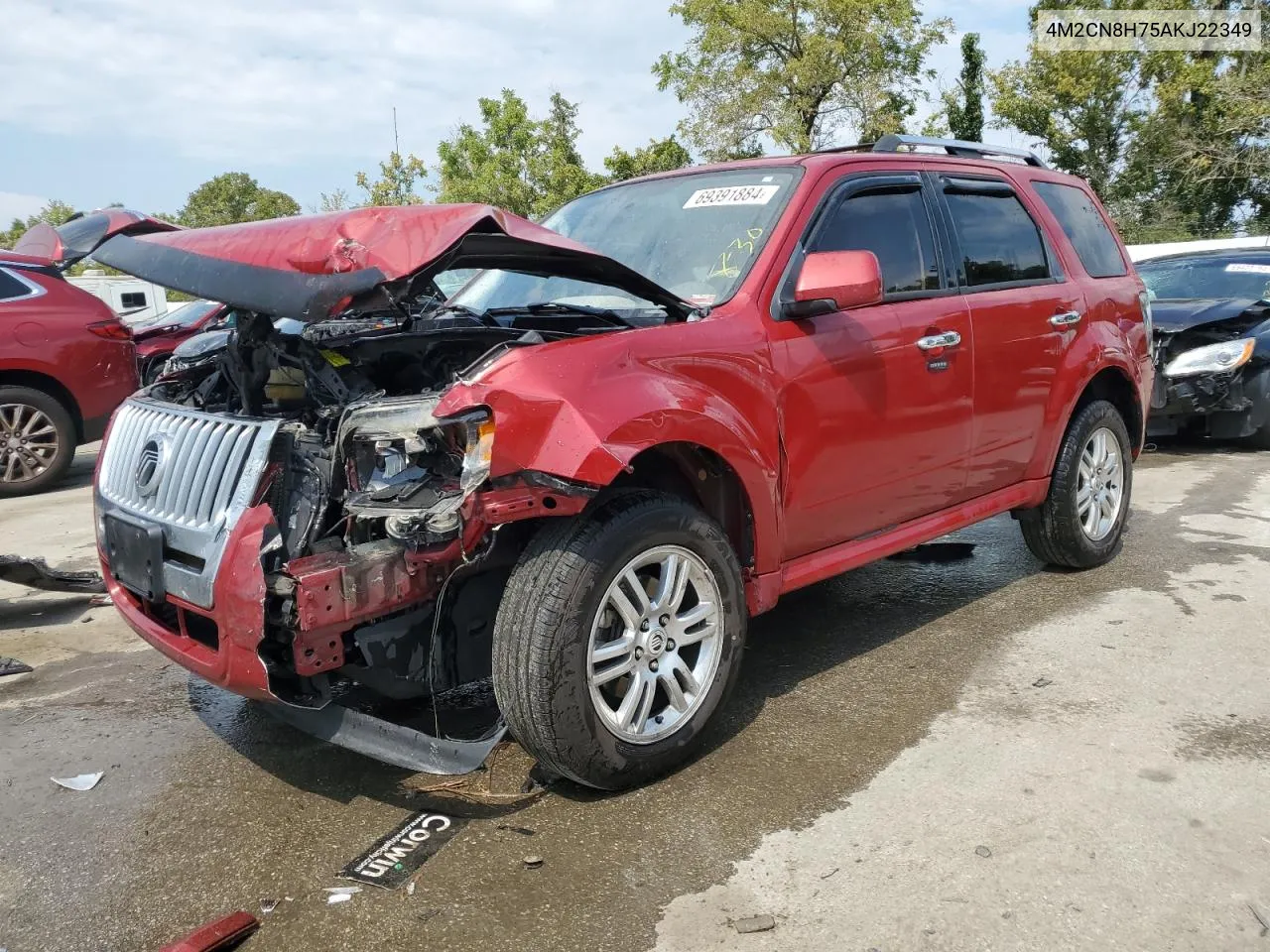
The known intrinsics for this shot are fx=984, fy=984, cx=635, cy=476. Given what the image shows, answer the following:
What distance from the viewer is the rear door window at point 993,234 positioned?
4102 mm

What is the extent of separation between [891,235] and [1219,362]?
5213 millimetres

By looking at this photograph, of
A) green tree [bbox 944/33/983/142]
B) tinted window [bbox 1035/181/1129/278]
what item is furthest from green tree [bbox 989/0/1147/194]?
tinted window [bbox 1035/181/1129/278]

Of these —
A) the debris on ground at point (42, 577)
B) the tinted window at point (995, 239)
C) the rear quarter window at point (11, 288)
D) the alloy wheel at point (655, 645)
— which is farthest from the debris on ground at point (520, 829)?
the rear quarter window at point (11, 288)

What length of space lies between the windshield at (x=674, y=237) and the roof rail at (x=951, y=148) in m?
0.78

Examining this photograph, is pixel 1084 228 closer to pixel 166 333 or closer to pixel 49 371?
pixel 49 371

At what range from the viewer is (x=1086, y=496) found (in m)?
4.81

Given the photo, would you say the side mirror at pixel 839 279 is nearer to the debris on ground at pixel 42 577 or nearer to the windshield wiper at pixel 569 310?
the windshield wiper at pixel 569 310

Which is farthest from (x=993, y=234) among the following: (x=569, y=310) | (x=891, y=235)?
(x=569, y=310)

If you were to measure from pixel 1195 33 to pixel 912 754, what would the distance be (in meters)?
38.8

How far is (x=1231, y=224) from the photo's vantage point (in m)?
32.1

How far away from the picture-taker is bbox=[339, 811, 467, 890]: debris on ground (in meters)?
2.52

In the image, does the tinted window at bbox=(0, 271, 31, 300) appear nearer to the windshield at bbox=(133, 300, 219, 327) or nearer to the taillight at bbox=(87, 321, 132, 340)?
the taillight at bbox=(87, 321, 132, 340)

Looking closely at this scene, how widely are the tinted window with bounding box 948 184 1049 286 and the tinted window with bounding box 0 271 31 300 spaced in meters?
7.16

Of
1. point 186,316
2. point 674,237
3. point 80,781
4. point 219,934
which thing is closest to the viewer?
point 219,934
